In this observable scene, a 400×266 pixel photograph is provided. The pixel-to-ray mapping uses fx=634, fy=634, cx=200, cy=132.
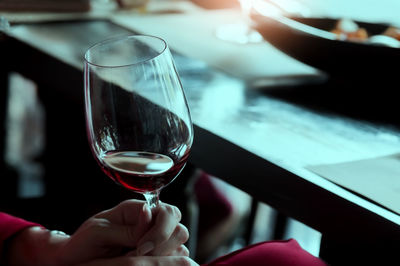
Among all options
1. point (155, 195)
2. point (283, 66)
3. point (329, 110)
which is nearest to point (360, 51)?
point (329, 110)

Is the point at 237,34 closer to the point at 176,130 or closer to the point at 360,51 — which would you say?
the point at 360,51

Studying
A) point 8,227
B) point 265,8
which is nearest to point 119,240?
point 8,227

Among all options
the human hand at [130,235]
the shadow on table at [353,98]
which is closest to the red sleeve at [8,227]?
the human hand at [130,235]

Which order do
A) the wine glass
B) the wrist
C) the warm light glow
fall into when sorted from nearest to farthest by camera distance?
1. the wine glass
2. the wrist
3. the warm light glow

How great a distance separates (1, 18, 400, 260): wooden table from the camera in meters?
0.72

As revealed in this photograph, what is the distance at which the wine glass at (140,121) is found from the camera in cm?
62

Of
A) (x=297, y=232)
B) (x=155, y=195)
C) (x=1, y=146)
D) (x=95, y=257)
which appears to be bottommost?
(x=297, y=232)

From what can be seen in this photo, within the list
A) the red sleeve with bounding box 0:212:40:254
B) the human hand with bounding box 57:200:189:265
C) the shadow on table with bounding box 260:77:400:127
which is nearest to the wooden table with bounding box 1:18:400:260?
the shadow on table with bounding box 260:77:400:127

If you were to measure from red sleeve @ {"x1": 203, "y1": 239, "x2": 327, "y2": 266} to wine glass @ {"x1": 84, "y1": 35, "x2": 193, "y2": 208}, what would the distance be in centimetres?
15

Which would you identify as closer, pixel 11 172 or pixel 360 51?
pixel 360 51

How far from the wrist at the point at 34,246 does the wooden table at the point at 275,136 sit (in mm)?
236

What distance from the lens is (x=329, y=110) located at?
1024mm

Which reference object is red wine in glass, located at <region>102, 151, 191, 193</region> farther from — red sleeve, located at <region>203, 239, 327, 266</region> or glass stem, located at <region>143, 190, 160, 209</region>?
red sleeve, located at <region>203, 239, 327, 266</region>

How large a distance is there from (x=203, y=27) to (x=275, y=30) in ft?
1.22
